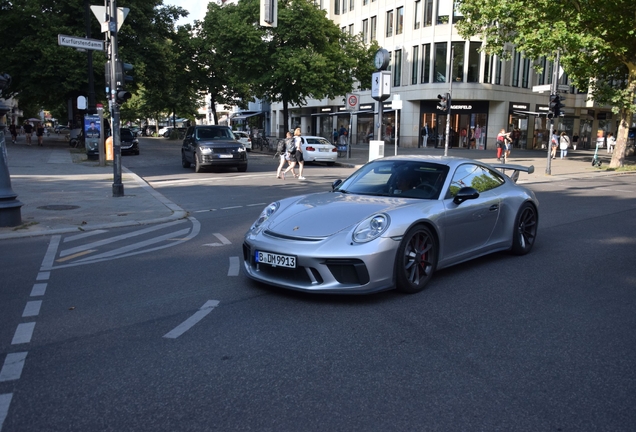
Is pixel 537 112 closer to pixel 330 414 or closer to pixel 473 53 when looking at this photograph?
pixel 473 53

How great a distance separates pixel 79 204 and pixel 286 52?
23893 mm

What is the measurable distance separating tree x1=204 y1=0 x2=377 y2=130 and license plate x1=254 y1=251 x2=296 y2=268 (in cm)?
2912

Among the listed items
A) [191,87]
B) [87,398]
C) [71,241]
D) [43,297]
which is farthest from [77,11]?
[87,398]

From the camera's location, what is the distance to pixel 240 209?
12562 mm

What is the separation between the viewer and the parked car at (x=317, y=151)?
28.0 m

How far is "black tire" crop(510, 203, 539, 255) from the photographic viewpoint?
24.3 ft

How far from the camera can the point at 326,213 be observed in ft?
18.9

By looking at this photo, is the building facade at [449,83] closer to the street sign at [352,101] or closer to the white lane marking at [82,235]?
the street sign at [352,101]

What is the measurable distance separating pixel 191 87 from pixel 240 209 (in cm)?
4143

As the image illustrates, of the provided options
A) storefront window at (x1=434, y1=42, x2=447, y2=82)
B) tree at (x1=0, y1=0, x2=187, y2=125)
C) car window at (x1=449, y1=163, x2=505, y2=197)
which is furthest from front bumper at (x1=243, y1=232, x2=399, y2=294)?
storefront window at (x1=434, y1=42, x2=447, y2=82)

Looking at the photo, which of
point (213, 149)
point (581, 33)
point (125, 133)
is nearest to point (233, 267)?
point (213, 149)

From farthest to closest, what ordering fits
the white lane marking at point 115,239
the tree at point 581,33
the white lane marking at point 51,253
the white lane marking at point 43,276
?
the tree at point 581,33
the white lane marking at point 115,239
the white lane marking at point 51,253
the white lane marking at point 43,276

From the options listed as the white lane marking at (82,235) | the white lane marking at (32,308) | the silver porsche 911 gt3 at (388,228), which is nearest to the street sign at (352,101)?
the white lane marking at (82,235)

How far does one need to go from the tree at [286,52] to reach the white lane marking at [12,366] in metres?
30.7
